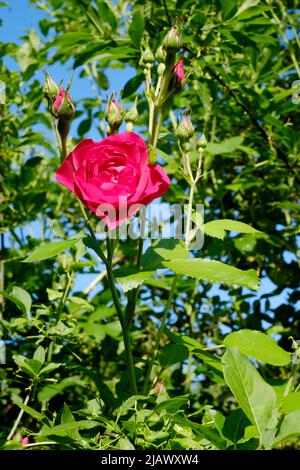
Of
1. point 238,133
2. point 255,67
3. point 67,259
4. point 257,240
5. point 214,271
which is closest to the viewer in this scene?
point 214,271

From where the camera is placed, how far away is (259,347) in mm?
796

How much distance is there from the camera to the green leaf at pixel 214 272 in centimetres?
70

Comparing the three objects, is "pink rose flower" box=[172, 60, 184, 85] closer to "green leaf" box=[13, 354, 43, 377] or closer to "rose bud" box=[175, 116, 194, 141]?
"rose bud" box=[175, 116, 194, 141]

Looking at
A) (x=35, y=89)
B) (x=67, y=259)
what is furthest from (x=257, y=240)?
(x=35, y=89)

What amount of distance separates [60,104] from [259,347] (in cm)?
44

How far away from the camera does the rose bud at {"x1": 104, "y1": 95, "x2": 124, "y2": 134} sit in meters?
0.80

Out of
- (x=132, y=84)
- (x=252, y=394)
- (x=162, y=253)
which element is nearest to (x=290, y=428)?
(x=252, y=394)

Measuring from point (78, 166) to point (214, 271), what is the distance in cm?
22

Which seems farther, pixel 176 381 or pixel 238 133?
pixel 238 133

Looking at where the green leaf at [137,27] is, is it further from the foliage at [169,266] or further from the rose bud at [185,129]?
the rose bud at [185,129]

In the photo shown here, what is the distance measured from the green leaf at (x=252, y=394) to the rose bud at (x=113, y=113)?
1.21ft

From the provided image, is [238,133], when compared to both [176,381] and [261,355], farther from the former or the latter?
[261,355]

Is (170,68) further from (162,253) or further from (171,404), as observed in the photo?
(171,404)

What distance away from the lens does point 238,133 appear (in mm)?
1943
